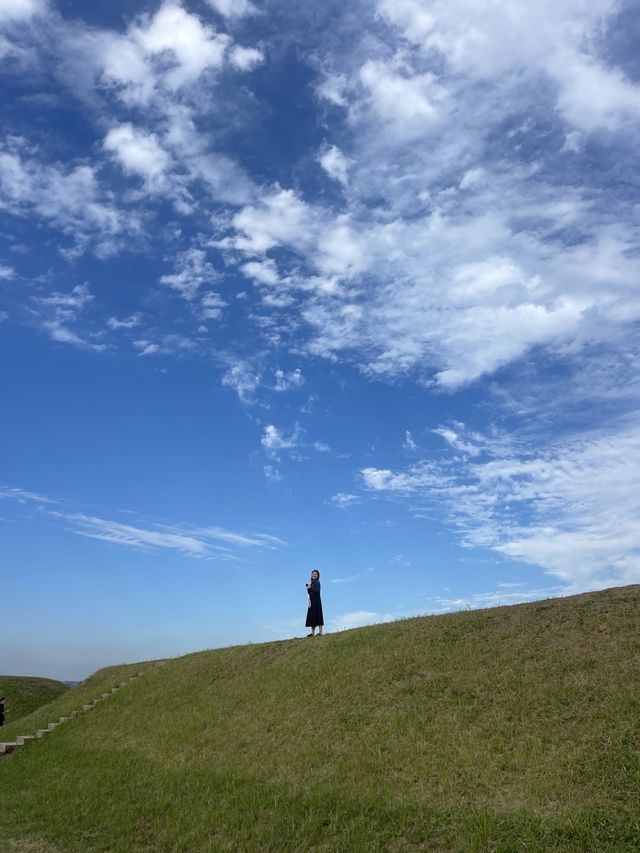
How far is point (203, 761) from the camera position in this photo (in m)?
16.0

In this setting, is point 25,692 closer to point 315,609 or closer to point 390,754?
point 315,609

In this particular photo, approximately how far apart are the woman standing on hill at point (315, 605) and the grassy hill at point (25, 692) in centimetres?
2488

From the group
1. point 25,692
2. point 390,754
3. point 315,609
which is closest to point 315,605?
point 315,609

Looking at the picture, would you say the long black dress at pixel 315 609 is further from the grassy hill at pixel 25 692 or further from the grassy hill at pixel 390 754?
the grassy hill at pixel 25 692

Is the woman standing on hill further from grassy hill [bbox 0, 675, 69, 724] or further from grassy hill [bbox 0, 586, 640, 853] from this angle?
grassy hill [bbox 0, 675, 69, 724]

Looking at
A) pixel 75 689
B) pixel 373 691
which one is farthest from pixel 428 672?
pixel 75 689

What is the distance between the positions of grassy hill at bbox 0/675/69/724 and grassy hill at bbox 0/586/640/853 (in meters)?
20.0

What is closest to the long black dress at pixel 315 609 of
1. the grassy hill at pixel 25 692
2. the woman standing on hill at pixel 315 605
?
the woman standing on hill at pixel 315 605

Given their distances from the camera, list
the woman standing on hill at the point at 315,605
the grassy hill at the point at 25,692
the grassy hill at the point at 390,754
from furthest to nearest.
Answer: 1. the grassy hill at the point at 25,692
2. the woman standing on hill at the point at 315,605
3. the grassy hill at the point at 390,754

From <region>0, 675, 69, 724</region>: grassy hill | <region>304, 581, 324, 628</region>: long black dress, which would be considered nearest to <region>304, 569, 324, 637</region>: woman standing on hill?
<region>304, 581, 324, 628</region>: long black dress

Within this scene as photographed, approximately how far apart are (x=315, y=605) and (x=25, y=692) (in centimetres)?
2803

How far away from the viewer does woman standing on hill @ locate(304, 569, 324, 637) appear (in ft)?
79.5

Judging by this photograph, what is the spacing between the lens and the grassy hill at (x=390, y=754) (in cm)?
1075

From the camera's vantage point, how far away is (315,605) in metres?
24.5
